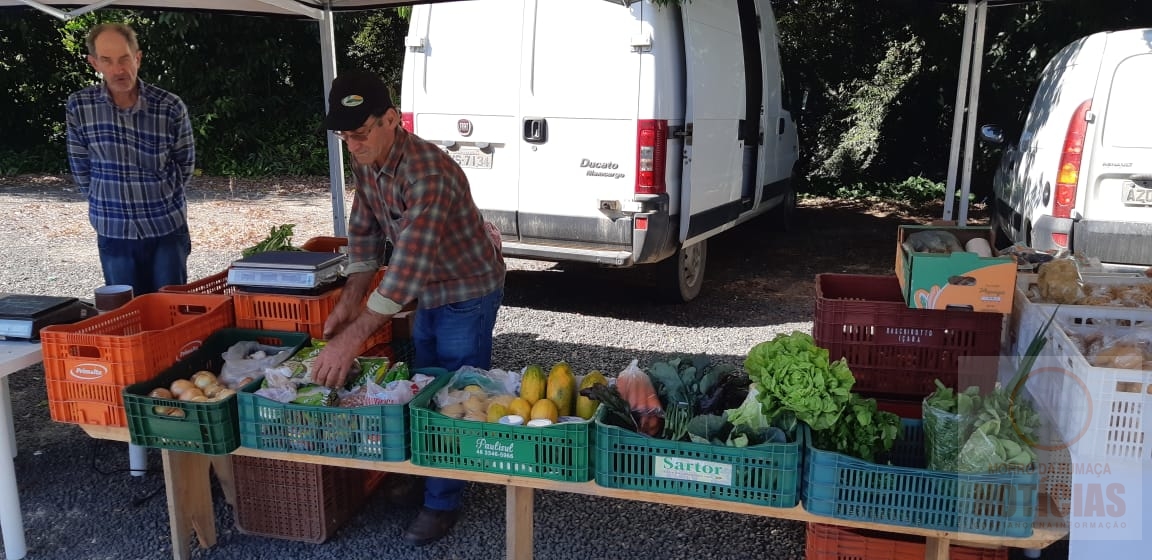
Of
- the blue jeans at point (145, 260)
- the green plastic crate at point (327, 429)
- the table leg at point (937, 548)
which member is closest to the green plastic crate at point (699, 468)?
the table leg at point (937, 548)

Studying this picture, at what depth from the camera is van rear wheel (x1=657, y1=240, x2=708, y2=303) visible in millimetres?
6777

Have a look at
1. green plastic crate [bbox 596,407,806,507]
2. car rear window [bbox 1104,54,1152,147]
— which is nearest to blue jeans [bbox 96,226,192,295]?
green plastic crate [bbox 596,407,806,507]

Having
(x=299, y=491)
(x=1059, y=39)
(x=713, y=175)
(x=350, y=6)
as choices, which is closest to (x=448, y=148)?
(x=350, y=6)

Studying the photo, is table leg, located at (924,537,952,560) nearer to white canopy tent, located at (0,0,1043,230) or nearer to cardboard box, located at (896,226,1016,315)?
cardboard box, located at (896,226,1016,315)

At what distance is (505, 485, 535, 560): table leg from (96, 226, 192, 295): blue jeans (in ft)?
7.95

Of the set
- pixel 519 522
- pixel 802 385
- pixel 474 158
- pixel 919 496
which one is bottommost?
pixel 519 522

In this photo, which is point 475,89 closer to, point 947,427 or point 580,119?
point 580,119

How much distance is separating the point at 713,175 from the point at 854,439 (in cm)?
416

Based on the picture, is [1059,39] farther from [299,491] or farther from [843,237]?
[299,491]

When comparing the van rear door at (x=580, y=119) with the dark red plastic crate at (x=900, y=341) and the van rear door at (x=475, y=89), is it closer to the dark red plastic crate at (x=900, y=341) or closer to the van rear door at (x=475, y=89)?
the van rear door at (x=475, y=89)

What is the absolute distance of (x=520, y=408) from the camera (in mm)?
2832

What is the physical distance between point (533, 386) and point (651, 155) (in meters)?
3.07

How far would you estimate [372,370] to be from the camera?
3.11 m

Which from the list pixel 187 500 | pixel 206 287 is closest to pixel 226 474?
pixel 187 500
